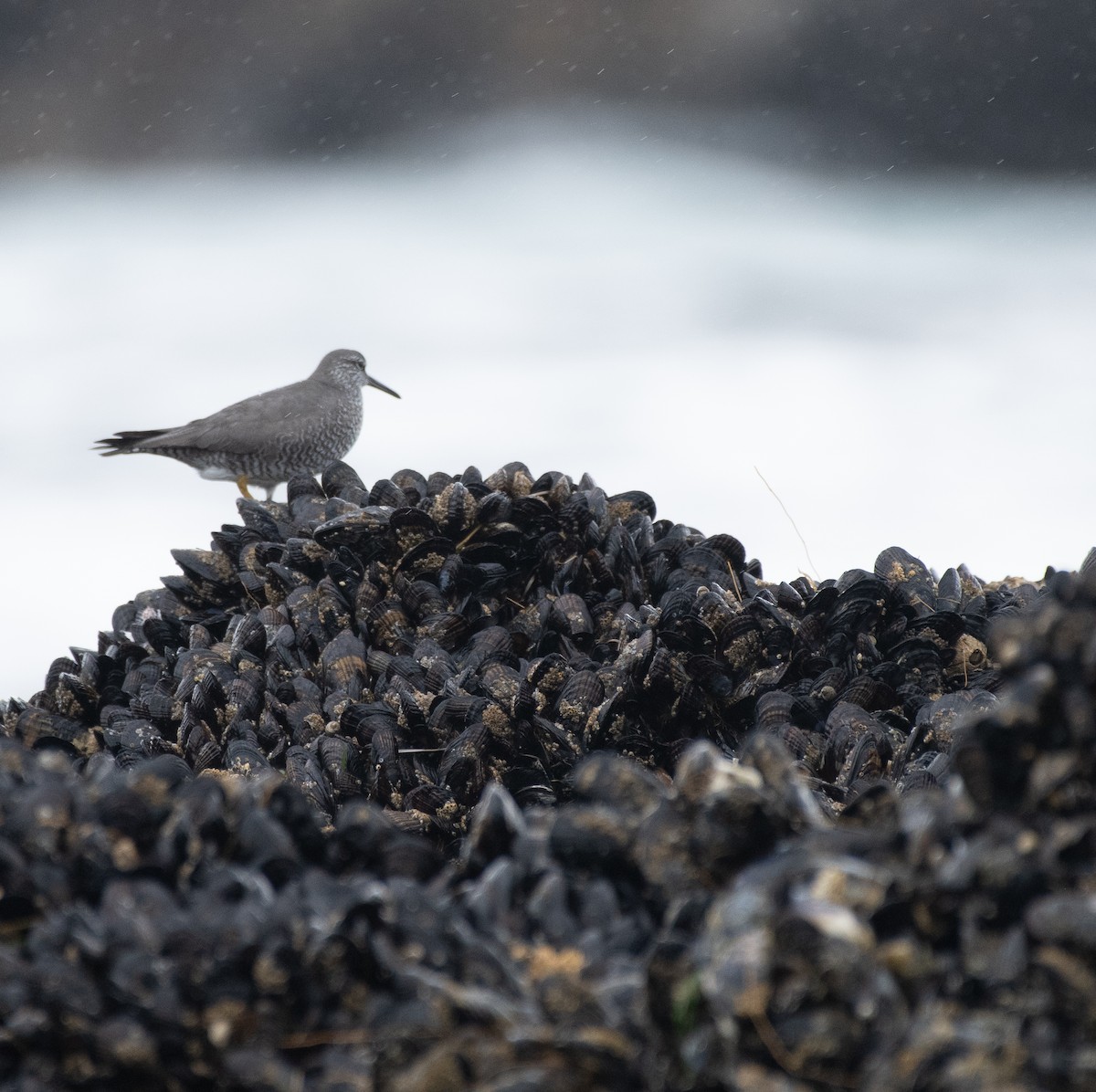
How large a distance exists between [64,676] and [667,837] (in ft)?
10.6

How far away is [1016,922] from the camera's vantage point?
121 cm

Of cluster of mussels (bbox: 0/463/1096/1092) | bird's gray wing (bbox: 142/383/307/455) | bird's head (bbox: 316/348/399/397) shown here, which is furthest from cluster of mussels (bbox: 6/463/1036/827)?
bird's head (bbox: 316/348/399/397)

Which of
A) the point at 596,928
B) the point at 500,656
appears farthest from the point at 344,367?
the point at 596,928

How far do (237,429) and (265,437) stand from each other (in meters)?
0.16

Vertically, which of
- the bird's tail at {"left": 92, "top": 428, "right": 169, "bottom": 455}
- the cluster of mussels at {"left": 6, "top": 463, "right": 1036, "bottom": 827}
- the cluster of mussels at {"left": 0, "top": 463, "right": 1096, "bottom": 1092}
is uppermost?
the bird's tail at {"left": 92, "top": 428, "right": 169, "bottom": 455}

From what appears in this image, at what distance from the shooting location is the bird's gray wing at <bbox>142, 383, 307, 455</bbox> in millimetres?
7180

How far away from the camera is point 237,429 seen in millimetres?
7176

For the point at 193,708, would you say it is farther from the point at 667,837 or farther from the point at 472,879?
the point at 667,837

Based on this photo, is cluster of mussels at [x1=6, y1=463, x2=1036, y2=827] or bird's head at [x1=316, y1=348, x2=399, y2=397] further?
bird's head at [x1=316, y1=348, x2=399, y2=397]

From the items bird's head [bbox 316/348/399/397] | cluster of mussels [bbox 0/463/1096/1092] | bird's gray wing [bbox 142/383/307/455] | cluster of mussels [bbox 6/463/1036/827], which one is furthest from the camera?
bird's head [bbox 316/348/399/397]

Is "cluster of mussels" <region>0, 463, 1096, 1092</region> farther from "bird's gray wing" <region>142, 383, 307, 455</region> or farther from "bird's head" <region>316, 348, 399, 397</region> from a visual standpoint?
"bird's head" <region>316, 348, 399, 397</region>

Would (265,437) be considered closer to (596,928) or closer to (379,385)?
(379,385)

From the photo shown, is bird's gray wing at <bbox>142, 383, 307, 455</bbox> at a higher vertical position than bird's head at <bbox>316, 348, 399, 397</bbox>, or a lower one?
lower

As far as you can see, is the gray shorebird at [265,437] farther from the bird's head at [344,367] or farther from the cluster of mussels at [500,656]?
the cluster of mussels at [500,656]
